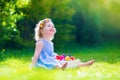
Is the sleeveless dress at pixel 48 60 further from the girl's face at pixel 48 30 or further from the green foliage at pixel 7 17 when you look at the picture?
the green foliage at pixel 7 17

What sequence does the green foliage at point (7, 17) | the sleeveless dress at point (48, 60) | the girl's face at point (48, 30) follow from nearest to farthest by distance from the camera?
1. the sleeveless dress at point (48, 60)
2. the girl's face at point (48, 30)
3. the green foliage at point (7, 17)

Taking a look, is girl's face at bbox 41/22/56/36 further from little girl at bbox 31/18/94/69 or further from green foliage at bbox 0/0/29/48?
green foliage at bbox 0/0/29/48

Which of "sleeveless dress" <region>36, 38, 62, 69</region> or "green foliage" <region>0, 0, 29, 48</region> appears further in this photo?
"green foliage" <region>0, 0, 29, 48</region>

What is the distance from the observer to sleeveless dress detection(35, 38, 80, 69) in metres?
9.02

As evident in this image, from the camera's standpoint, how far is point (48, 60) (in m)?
9.32

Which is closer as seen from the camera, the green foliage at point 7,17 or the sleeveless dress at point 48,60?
the sleeveless dress at point 48,60

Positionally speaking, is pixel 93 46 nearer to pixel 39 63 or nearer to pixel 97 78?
pixel 39 63

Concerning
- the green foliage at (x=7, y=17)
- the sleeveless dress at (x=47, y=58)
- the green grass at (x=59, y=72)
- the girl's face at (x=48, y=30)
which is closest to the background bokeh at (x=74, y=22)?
the green foliage at (x=7, y=17)

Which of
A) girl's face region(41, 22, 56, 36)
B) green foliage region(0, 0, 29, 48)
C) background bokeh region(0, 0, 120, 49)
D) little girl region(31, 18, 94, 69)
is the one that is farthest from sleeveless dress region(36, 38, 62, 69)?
background bokeh region(0, 0, 120, 49)

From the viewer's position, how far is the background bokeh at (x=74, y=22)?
19.6m

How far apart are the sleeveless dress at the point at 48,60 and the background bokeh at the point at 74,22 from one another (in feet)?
31.1

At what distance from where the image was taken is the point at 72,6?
22.4 m

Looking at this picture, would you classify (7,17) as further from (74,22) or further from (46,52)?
(74,22)

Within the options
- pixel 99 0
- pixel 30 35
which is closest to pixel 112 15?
pixel 99 0
